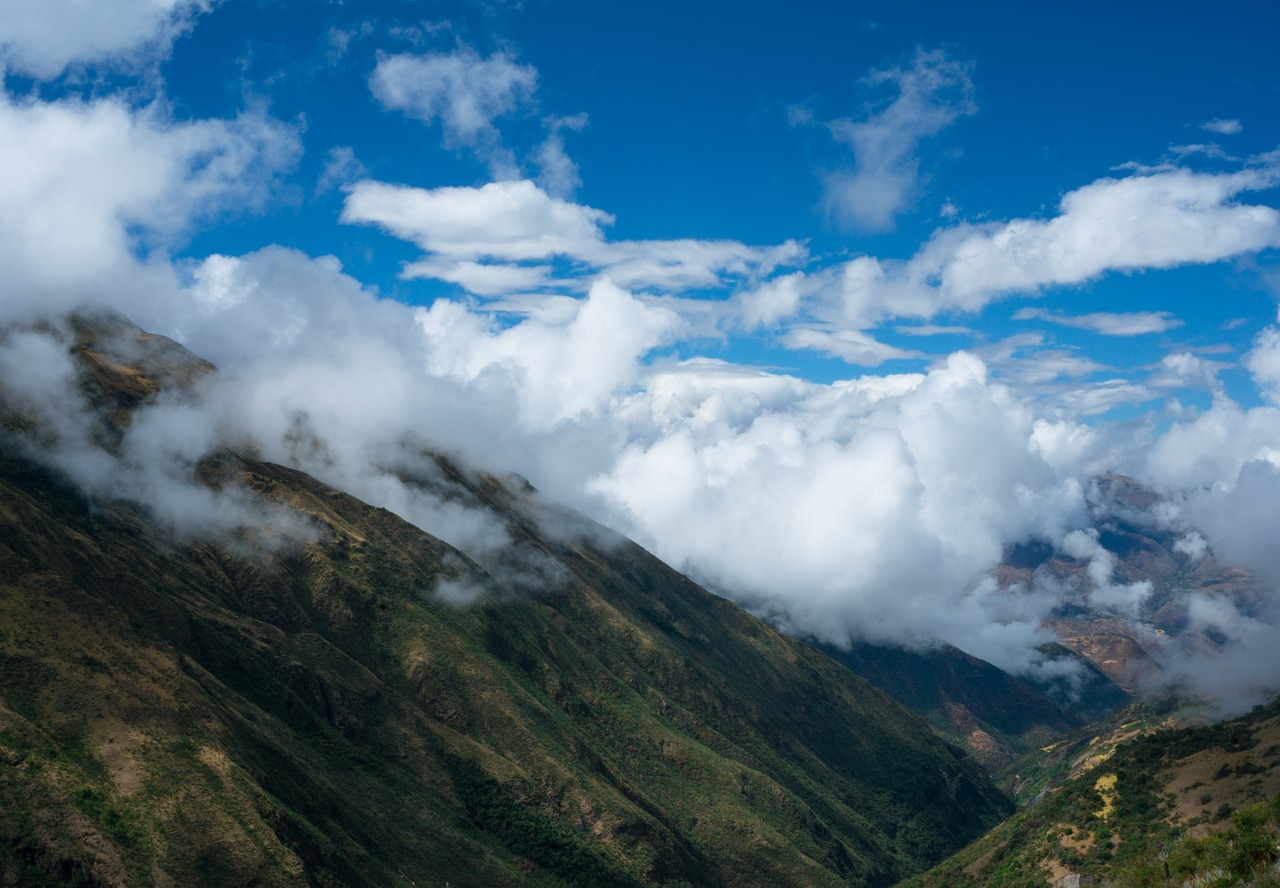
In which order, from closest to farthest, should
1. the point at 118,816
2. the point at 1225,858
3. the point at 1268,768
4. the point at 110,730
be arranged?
the point at 1225,858 → the point at 118,816 → the point at 110,730 → the point at 1268,768

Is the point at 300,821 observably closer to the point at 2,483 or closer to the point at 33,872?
the point at 33,872

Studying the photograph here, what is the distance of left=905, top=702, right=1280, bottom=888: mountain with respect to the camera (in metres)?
134

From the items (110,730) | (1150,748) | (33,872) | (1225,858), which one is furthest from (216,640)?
(1150,748)

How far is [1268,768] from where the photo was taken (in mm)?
143000

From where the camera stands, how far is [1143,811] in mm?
155000

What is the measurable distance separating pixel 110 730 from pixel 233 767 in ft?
62.0

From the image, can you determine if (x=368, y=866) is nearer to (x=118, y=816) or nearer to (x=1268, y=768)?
(x=118, y=816)

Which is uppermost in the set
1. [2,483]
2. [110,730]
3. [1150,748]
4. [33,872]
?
[1150,748]

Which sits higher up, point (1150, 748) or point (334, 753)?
point (1150, 748)

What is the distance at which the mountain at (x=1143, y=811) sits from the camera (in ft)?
440

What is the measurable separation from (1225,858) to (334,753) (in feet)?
533

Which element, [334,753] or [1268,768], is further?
[334,753]

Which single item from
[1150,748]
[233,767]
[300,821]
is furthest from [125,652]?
[1150,748]

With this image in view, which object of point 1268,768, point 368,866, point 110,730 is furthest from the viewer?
point 368,866
